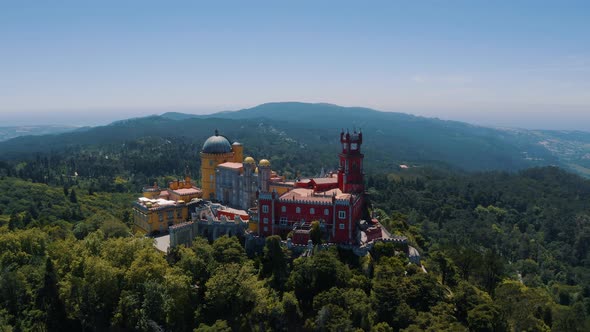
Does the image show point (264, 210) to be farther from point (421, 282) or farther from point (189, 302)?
point (421, 282)

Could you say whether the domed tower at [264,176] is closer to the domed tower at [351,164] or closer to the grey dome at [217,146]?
the domed tower at [351,164]

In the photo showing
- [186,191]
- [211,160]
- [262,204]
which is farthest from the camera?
[211,160]

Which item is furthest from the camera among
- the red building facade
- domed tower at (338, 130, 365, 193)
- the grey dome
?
the grey dome

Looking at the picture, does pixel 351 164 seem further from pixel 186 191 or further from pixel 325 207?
pixel 186 191

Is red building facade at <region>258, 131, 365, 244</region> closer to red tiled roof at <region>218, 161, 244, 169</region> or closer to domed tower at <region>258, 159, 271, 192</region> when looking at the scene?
domed tower at <region>258, 159, 271, 192</region>

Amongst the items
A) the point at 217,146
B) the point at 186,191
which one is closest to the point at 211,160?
the point at 217,146

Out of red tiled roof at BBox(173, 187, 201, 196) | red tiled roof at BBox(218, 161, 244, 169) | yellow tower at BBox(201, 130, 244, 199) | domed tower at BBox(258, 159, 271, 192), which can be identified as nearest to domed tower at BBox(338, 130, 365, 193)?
domed tower at BBox(258, 159, 271, 192)

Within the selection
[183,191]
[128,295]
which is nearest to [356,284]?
[128,295]
